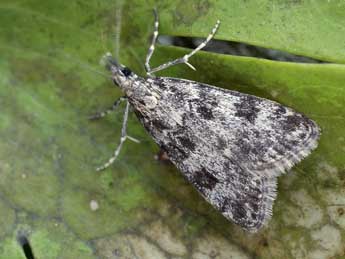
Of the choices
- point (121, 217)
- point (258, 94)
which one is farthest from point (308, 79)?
point (121, 217)

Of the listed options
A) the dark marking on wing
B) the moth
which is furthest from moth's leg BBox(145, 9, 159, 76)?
the dark marking on wing

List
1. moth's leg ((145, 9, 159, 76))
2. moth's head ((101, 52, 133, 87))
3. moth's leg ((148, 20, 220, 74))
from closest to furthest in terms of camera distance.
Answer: moth's leg ((148, 20, 220, 74)) < moth's leg ((145, 9, 159, 76)) < moth's head ((101, 52, 133, 87))

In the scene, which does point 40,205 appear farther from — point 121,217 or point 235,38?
point 235,38

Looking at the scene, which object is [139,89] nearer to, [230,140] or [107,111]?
[107,111]

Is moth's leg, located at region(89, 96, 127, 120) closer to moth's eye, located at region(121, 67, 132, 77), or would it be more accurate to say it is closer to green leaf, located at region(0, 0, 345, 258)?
green leaf, located at region(0, 0, 345, 258)

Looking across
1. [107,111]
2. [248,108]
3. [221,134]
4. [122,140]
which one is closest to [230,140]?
[221,134]

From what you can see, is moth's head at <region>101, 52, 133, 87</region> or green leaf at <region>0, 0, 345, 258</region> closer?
green leaf at <region>0, 0, 345, 258</region>
